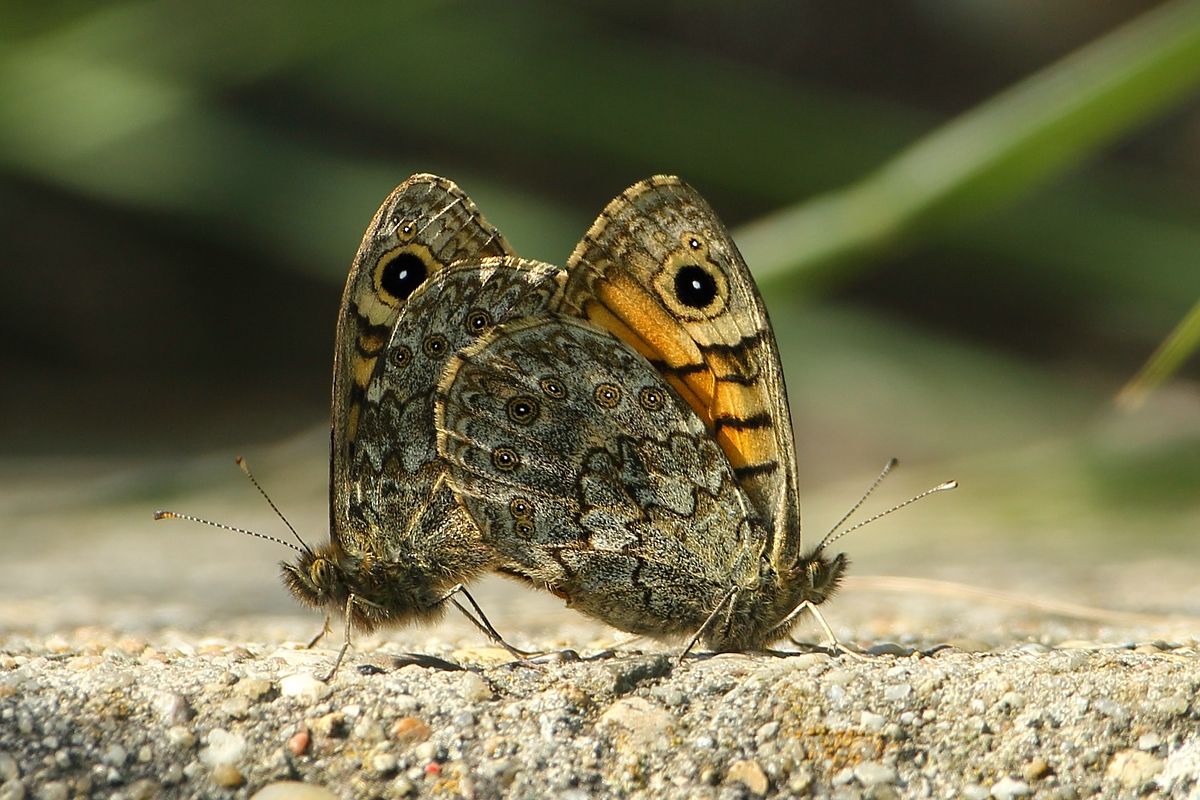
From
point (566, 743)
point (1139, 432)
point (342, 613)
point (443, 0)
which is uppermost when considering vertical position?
point (443, 0)

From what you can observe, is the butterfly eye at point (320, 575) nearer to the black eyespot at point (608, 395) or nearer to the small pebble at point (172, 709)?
the small pebble at point (172, 709)

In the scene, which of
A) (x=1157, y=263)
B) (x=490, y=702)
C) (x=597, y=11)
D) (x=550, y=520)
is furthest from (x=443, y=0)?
(x=490, y=702)

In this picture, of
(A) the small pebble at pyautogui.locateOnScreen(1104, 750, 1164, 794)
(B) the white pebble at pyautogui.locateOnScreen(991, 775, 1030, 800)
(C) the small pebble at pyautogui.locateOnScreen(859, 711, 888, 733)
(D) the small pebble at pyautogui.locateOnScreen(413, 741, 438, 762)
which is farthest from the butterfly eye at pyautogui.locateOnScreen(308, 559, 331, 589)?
(A) the small pebble at pyautogui.locateOnScreen(1104, 750, 1164, 794)

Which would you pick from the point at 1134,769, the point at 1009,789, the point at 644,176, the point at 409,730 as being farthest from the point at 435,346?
the point at 644,176

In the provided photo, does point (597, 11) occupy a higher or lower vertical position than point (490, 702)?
higher

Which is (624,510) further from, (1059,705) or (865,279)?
(865,279)

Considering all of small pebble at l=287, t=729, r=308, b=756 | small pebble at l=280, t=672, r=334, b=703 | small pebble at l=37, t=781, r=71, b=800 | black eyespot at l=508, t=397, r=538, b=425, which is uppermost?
black eyespot at l=508, t=397, r=538, b=425

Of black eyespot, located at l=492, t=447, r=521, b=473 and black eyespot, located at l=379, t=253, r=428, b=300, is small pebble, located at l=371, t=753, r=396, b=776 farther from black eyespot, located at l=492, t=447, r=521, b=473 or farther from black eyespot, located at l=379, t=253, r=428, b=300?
black eyespot, located at l=379, t=253, r=428, b=300
